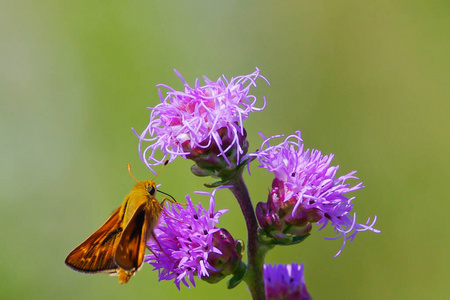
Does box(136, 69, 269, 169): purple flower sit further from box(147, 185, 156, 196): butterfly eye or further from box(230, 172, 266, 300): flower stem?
box(147, 185, 156, 196): butterfly eye

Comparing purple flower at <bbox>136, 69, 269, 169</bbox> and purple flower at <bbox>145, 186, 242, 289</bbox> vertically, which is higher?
purple flower at <bbox>136, 69, 269, 169</bbox>

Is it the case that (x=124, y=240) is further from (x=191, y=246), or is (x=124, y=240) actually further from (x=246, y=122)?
(x=246, y=122)

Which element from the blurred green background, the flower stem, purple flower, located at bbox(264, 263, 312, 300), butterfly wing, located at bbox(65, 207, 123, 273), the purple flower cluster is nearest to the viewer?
the purple flower cluster

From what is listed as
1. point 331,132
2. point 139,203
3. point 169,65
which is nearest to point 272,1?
point 169,65

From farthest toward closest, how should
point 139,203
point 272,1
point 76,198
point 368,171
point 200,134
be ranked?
point 272,1 → point 76,198 → point 368,171 → point 139,203 → point 200,134

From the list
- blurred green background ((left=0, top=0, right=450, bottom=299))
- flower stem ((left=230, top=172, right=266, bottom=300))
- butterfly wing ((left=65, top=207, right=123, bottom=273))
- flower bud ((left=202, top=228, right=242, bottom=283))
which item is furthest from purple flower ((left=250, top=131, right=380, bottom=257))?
blurred green background ((left=0, top=0, right=450, bottom=299))

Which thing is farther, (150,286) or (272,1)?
(272,1)

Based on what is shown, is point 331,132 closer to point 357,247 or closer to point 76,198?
point 357,247

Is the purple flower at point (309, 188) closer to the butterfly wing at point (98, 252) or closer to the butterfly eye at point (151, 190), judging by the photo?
the butterfly eye at point (151, 190)
